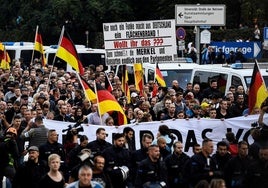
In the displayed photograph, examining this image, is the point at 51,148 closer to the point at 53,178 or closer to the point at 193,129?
the point at 53,178

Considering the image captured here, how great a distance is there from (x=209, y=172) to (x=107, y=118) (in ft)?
12.8

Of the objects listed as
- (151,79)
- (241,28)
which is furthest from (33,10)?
(151,79)

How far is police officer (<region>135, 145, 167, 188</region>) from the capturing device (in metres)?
12.7

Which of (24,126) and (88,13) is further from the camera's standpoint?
(88,13)

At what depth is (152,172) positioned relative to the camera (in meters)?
12.7

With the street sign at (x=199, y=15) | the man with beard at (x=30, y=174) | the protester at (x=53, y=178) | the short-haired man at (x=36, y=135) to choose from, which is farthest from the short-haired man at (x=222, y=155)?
the street sign at (x=199, y=15)

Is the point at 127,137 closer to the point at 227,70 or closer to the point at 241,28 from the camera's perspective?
the point at 227,70

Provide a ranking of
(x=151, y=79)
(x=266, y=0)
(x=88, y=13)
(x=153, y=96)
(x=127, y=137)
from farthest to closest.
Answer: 1. (x=88, y=13)
2. (x=266, y=0)
3. (x=151, y=79)
4. (x=153, y=96)
5. (x=127, y=137)

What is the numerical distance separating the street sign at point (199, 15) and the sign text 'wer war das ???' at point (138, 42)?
998cm

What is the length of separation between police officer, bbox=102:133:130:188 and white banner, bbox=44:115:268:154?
213cm

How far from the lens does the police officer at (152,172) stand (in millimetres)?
12727

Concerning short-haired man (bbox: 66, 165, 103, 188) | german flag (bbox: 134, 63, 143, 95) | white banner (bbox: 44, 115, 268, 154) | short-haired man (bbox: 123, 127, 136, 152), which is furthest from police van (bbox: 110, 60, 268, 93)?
short-haired man (bbox: 66, 165, 103, 188)

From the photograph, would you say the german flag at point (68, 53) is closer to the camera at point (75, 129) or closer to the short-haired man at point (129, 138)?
the camera at point (75, 129)

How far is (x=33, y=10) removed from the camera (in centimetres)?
5138
